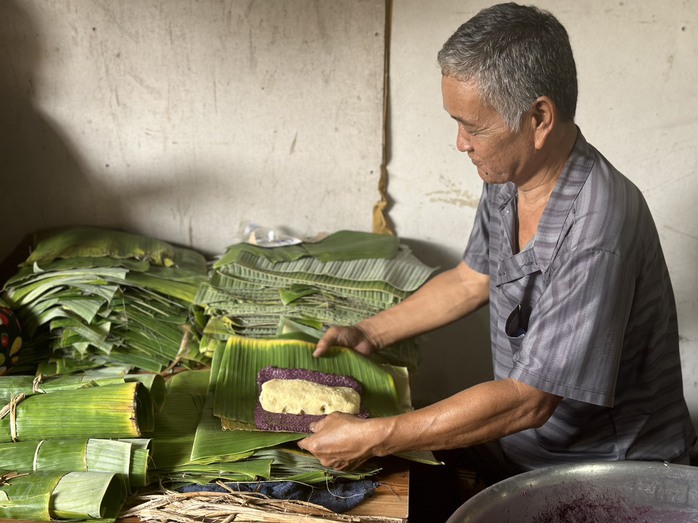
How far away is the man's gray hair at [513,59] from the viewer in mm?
1646

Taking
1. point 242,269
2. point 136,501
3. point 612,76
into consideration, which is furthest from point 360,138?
point 136,501

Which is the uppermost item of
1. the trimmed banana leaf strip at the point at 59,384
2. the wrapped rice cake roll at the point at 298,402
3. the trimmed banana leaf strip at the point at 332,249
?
the trimmed banana leaf strip at the point at 332,249

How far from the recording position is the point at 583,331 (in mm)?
1667

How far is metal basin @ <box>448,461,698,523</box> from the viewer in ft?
5.31

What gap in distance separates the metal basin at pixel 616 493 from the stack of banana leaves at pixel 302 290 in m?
0.85

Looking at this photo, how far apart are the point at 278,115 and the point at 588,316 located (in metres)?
1.54

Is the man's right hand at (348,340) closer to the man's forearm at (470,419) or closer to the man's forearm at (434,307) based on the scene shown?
the man's forearm at (434,307)

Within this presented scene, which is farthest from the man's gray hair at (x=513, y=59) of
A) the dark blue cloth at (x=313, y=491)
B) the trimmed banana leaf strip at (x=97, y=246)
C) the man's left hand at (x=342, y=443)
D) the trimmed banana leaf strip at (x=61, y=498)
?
the trimmed banana leaf strip at (x=97, y=246)

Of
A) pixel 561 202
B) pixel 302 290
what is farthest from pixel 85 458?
pixel 561 202

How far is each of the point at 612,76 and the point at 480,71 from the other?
1326 mm

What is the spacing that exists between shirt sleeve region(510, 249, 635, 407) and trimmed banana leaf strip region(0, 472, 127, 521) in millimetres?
912

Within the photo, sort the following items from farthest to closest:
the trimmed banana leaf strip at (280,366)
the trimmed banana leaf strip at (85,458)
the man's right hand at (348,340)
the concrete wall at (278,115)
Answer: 1. the concrete wall at (278,115)
2. the man's right hand at (348,340)
3. the trimmed banana leaf strip at (280,366)
4. the trimmed banana leaf strip at (85,458)

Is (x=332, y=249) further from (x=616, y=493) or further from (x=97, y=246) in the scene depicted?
(x=616, y=493)

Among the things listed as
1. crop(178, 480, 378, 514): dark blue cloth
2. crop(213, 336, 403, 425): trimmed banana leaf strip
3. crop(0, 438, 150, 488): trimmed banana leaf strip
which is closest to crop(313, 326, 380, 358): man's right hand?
crop(213, 336, 403, 425): trimmed banana leaf strip
